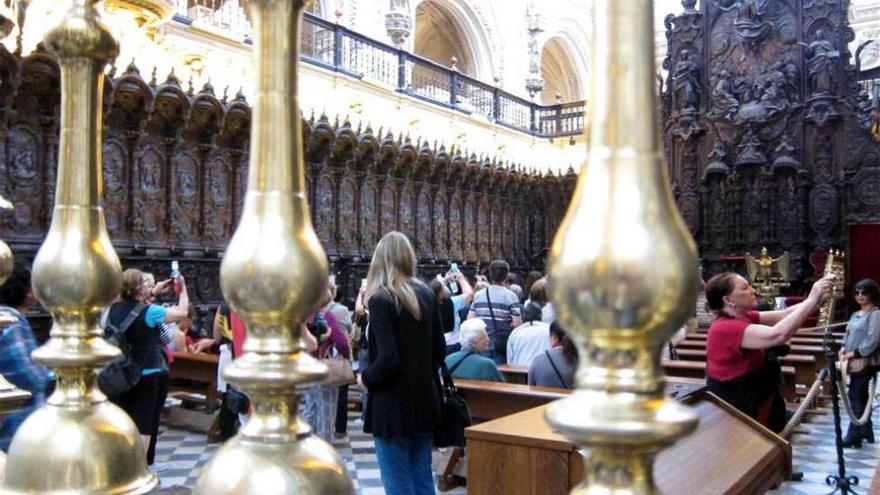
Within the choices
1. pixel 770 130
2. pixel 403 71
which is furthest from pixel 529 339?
pixel 770 130

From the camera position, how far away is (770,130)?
20625 mm

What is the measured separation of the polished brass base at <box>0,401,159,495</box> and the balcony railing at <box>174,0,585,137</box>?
13091 millimetres

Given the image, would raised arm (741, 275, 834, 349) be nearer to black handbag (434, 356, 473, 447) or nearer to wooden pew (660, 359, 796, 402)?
black handbag (434, 356, 473, 447)

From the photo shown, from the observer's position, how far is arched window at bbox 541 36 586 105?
1220 inches

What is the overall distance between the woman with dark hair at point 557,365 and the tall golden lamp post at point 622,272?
4.38m

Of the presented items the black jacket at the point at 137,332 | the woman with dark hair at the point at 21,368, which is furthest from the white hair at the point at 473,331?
the woman with dark hair at the point at 21,368

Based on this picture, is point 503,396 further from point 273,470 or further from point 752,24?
point 752,24

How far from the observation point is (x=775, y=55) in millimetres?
20688

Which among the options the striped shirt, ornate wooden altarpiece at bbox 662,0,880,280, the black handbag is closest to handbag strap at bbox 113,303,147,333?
the black handbag

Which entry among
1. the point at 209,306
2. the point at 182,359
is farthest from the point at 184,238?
the point at 182,359

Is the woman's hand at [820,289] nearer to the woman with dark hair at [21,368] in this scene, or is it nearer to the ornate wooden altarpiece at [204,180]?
the woman with dark hair at [21,368]

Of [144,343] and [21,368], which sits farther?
[144,343]

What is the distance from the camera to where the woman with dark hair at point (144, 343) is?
→ 4.99 metres

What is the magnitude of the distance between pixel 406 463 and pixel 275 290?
3.37 metres
